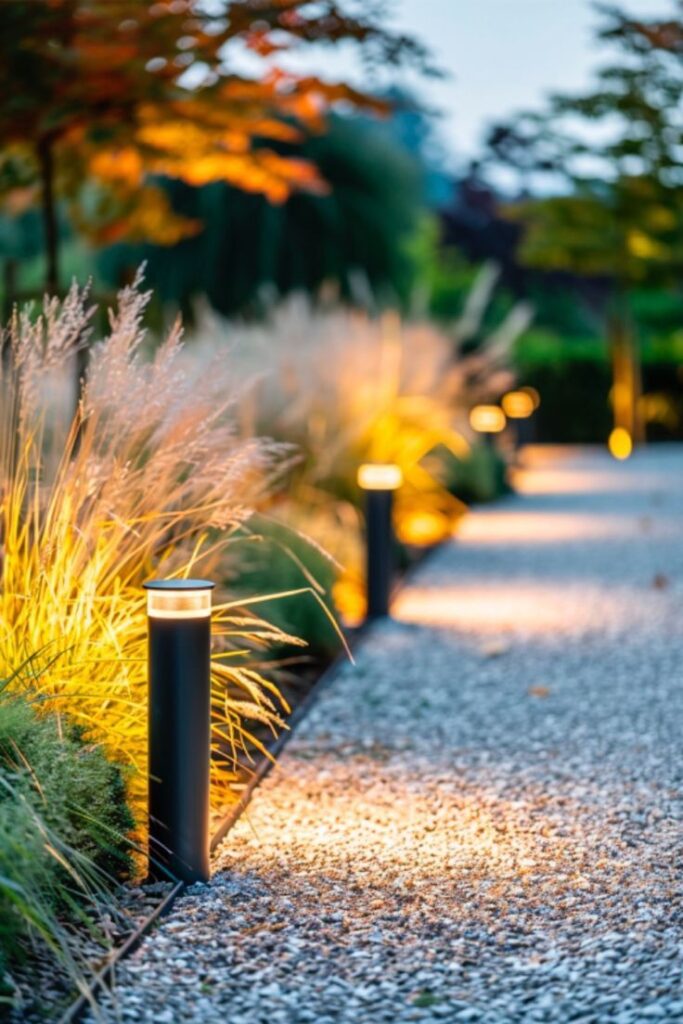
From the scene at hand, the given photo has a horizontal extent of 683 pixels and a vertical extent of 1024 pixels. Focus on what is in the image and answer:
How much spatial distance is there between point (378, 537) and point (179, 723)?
3592 millimetres

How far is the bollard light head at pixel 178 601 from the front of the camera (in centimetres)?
279

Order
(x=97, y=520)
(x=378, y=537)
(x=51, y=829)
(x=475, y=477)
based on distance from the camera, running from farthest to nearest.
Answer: (x=475, y=477) → (x=378, y=537) → (x=97, y=520) → (x=51, y=829)

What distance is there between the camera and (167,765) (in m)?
2.84

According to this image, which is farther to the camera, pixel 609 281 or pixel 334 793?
pixel 609 281

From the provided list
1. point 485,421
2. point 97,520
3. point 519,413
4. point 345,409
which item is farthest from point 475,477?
point 97,520

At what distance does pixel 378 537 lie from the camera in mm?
6367

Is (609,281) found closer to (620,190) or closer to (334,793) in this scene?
(620,190)

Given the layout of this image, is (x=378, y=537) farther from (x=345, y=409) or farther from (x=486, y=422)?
(x=486, y=422)

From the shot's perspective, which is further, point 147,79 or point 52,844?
point 147,79

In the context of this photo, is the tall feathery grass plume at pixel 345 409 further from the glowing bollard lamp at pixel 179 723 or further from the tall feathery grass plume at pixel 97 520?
the glowing bollard lamp at pixel 179 723

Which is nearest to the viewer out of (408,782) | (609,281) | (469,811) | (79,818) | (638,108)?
(79,818)

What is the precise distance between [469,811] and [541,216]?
15.8m

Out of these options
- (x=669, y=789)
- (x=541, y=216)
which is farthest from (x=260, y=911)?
(x=541, y=216)

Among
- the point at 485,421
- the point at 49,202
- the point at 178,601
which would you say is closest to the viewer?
the point at 178,601
